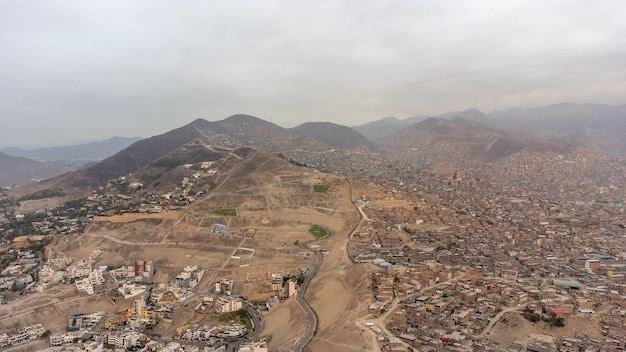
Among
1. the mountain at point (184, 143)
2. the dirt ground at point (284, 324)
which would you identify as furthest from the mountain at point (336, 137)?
the dirt ground at point (284, 324)

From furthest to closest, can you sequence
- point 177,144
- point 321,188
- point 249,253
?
1. point 177,144
2. point 321,188
3. point 249,253

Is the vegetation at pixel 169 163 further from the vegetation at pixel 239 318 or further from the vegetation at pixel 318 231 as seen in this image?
the vegetation at pixel 239 318

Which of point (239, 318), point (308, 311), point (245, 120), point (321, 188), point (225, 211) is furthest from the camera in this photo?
point (245, 120)

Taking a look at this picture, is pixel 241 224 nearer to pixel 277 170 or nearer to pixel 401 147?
pixel 277 170

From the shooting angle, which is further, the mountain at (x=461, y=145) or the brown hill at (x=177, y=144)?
the mountain at (x=461, y=145)

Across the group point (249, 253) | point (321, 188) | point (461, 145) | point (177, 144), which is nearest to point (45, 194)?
point (177, 144)

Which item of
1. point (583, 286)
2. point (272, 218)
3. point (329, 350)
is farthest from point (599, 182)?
point (329, 350)

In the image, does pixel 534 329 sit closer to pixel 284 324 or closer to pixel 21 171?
pixel 284 324
